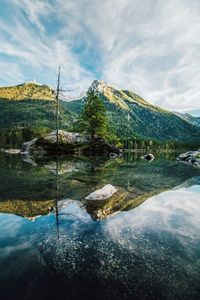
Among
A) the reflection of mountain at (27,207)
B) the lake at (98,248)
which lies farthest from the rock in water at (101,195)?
the reflection of mountain at (27,207)

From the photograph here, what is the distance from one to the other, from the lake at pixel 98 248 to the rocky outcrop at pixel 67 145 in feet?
135

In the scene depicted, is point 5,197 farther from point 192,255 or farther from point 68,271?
point 192,255

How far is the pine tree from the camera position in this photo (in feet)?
176

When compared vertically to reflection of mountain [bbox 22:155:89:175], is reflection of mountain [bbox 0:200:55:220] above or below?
below

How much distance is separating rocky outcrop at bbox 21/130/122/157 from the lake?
41.3 meters

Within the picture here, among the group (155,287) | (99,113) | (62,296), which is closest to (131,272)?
(155,287)

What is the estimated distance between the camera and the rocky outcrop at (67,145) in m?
53.4

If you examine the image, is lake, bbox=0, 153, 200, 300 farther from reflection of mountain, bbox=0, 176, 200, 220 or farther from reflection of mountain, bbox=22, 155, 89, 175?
reflection of mountain, bbox=22, 155, 89, 175

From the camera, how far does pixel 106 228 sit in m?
8.35

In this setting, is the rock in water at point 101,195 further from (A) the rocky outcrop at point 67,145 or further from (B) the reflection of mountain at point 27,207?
(A) the rocky outcrop at point 67,145

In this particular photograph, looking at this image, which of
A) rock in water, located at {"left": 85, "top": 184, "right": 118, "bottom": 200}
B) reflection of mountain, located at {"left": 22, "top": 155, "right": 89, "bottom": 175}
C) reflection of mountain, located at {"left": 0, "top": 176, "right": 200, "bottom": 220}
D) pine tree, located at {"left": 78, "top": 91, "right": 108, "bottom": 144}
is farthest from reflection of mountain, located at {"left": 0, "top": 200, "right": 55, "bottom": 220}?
pine tree, located at {"left": 78, "top": 91, "right": 108, "bottom": 144}

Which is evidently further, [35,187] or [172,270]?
[35,187]

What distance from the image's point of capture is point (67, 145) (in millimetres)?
54031

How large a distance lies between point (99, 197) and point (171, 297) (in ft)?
25.4
